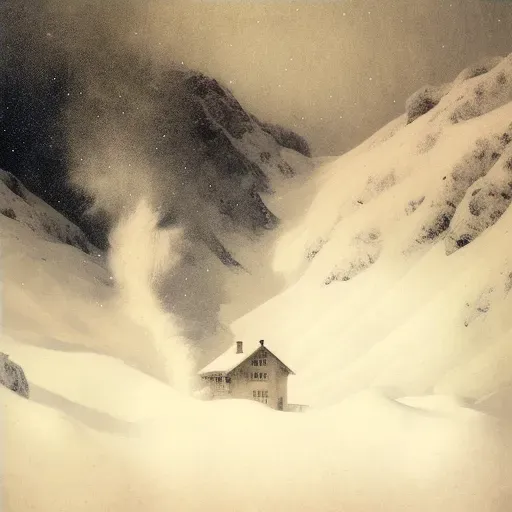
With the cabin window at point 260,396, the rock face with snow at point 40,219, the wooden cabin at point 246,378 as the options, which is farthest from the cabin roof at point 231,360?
the rock face with snow at point 40,219

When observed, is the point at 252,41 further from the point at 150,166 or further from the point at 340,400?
the point at 340,400

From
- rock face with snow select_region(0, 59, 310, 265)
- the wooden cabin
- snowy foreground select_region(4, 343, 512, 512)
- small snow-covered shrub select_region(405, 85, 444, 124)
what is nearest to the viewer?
snowy foreground select_region(4, 343, 512, 512)

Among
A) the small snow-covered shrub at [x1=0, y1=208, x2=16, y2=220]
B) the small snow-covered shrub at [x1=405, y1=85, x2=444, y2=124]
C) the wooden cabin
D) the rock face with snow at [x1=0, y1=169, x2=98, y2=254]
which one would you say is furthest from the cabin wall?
the small snow-covered shrub at [x1=405, y1=85, x2=444, y2=124]

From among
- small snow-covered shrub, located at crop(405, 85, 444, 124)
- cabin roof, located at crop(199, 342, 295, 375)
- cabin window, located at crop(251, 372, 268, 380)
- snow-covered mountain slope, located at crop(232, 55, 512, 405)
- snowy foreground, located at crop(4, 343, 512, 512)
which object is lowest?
snowy foreground, located at crop(4, 343, 512, 512)

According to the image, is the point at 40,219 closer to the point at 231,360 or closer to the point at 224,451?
the point at 231,360

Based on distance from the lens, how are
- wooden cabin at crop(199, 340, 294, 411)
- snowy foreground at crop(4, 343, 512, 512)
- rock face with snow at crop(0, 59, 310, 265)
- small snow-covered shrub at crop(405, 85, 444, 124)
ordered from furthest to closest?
small snow-covered shrub at crop(405, 85, 444, 124) → rock face with snow at crop(0, 59, 310, 265) → wooden cabin at crop(199, 340, 294, 411) → snowy foreground at crop(4, 343, 512, 512)

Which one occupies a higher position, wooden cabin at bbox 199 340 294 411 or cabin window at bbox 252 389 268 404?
wooden cabin at bbox 199 340 294 411

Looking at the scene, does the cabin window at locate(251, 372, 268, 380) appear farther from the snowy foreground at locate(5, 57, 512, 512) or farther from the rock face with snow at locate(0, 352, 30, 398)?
the rock face with snow at locate(0, 352, 30, 398)

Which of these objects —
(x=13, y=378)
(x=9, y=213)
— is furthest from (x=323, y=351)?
(x=9, y=213)
